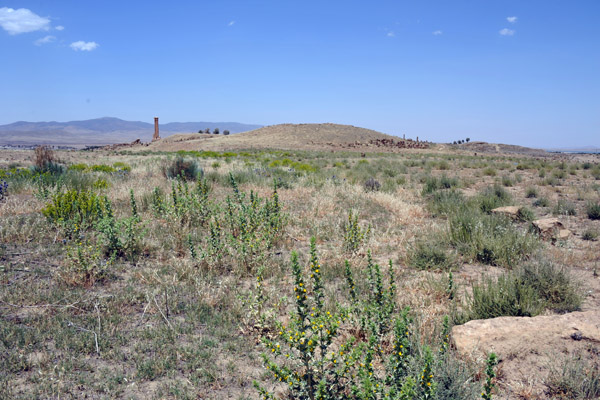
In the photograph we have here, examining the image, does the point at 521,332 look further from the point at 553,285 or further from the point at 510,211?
the point at 510,211

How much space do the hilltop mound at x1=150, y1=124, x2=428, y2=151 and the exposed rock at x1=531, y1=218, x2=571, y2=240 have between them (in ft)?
118

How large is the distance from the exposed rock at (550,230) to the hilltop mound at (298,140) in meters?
36.0

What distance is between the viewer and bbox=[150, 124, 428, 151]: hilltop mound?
44.4 meters

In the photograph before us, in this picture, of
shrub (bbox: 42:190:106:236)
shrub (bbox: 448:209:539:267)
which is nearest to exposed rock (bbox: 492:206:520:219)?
shrub (bbox: 448:209:539:267)

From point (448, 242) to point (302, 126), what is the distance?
5699 centimetres

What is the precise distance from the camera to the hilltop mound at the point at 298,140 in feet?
146

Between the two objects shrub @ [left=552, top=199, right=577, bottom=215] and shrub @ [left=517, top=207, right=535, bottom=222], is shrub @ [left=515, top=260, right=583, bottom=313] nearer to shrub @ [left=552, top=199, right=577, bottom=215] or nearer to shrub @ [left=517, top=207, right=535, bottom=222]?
shrub @ [left=517, top=207, right=535, bottom=222]

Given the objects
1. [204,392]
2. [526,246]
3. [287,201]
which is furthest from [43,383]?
[287,201]

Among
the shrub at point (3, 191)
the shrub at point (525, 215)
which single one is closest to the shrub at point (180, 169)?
the shrub at point (3, 191)

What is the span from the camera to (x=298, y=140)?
50.2 m

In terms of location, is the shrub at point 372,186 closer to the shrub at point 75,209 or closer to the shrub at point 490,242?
the shrub at point 490,242

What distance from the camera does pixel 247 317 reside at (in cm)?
363

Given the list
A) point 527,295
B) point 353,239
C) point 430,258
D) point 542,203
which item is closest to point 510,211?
point 542,203

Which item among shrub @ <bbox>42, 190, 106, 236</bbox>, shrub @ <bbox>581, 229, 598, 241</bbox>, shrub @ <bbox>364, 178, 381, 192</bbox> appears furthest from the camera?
shrub @ <bbox>364, 178, 381, 192</bbox>
